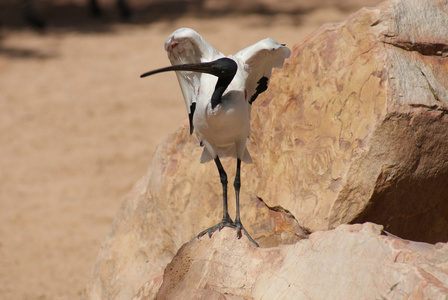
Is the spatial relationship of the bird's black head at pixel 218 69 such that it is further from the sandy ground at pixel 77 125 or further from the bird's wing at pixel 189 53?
the sandy ground at pixel 77 125

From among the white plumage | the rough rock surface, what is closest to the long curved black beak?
the white plumage

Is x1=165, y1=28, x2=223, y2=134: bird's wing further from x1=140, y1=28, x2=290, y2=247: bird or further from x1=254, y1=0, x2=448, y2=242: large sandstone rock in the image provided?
x1=254, y1=0, x2=448, y2=242: large sandstone rock

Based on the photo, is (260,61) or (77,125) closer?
(260,61)

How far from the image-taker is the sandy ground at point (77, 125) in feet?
23.0

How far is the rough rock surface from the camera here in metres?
2.58

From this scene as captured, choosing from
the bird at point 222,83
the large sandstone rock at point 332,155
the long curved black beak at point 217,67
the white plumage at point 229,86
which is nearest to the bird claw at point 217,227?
the bird at point 222,83

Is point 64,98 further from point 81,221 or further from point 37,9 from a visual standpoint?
point 37,9

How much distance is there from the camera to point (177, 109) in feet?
33.9

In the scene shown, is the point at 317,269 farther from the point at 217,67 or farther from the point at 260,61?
the point at 260,61

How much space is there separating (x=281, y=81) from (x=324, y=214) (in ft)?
3.83

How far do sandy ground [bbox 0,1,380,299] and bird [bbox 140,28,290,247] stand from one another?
10.3 ft

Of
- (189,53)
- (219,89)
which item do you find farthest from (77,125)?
(219,89)

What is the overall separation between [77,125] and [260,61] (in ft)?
22.0

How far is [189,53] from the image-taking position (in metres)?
3.83
